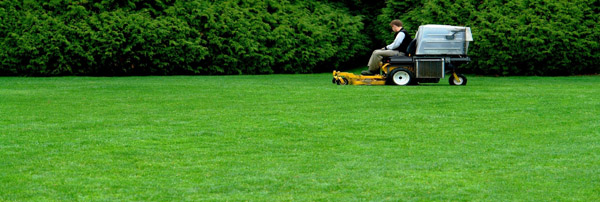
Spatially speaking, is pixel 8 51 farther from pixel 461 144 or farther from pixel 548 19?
pixel 461 144

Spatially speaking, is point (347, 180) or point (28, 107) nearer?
point (347, 180)

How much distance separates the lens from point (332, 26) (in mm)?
24172

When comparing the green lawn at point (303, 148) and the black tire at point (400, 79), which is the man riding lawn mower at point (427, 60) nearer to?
the black tire at point (400, 79)

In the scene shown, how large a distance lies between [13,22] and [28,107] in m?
9.70

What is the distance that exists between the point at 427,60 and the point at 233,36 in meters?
7.45

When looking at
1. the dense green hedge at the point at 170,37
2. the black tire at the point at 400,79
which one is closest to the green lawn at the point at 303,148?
the black tire at the point at 400,79

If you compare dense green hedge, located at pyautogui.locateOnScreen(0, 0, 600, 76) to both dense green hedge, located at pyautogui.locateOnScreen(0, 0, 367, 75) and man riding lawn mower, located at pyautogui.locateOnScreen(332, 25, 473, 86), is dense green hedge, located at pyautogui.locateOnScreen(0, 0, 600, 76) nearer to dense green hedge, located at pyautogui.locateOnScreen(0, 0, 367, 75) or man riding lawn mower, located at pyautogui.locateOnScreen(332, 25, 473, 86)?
dense green hedge, located at pyautogui.locateOnScreen(0, 0, 367, 75)

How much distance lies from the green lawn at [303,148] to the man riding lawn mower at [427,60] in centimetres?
304

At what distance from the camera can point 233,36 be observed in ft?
73.8

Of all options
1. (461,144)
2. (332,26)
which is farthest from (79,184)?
(332,26)

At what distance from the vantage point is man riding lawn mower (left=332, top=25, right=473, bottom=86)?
54.1ft

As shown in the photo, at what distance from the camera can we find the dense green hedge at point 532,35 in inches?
819

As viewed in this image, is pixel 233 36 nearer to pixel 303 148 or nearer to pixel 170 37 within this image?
pixel 170 37

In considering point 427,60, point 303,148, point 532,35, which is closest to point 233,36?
point 427,60
